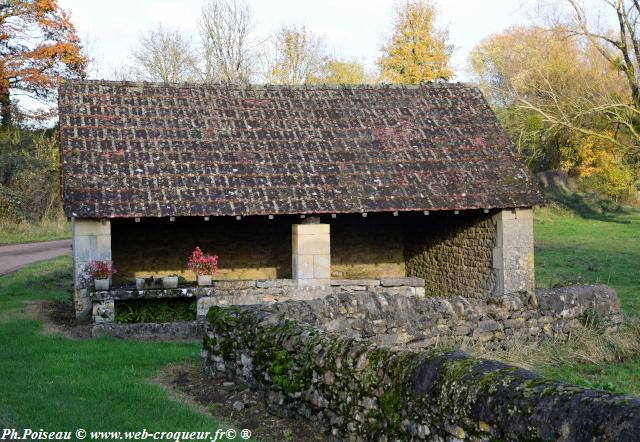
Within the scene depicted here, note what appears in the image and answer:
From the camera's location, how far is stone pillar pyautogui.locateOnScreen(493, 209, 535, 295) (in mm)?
13211

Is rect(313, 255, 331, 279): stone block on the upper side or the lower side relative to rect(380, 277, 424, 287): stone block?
upper

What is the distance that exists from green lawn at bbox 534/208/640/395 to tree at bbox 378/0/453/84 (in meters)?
7.87

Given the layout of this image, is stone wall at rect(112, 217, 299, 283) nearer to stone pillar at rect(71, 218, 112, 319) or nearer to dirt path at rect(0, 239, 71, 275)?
stone pillar at rect(71, 218, 112, 319)

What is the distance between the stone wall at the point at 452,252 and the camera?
1384cm

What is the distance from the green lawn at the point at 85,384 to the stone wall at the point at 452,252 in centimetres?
592

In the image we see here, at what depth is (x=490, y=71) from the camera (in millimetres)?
41719

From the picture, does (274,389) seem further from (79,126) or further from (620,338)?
(79,126)

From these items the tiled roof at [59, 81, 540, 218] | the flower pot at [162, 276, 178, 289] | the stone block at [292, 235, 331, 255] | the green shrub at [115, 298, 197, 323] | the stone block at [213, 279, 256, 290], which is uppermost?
the tiled roof at [59, 81, 540, 218]

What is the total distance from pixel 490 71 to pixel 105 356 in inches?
1421

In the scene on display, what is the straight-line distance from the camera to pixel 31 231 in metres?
29.4

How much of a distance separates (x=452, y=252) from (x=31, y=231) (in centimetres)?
2023

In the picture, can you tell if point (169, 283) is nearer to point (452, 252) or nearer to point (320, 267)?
point (320, 267)

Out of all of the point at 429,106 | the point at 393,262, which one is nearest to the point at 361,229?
the point at 393,262

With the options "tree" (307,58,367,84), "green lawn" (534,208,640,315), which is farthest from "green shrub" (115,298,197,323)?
"tree" (307,58,367,84)
